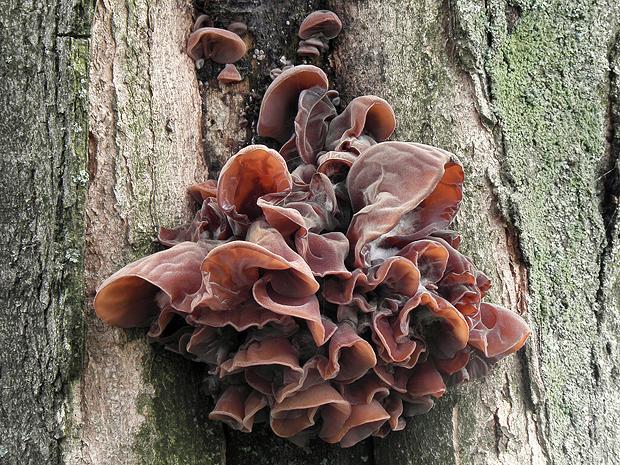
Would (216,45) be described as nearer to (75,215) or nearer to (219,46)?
(219,46)

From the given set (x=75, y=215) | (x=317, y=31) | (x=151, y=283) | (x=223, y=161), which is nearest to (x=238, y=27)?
(x=317, y=31)

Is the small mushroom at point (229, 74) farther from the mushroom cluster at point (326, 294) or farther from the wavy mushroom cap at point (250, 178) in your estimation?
the wavy mushroom cap at point (250, 178)

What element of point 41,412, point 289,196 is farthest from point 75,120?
point 41,412

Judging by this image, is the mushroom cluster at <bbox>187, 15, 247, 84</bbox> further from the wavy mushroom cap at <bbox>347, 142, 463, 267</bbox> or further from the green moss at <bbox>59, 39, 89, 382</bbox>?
the wavy mushroom cap at <bbox>347, 142, 463, 267</bbox>

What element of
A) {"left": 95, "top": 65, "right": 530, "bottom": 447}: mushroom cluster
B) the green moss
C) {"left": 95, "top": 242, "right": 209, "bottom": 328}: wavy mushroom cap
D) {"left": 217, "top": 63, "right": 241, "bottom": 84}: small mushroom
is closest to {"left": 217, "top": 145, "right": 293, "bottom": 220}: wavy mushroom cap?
{"left": 95, "top": 65, "right": 530, "bottom": 447}: mushroom cluster

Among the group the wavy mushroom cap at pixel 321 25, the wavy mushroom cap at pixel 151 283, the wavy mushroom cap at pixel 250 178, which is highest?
the wavy mushroom cap at pixel 321 25

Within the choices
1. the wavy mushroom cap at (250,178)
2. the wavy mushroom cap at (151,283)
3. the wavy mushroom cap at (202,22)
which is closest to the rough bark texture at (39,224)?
the wavy mushroom cap at (151,283)
